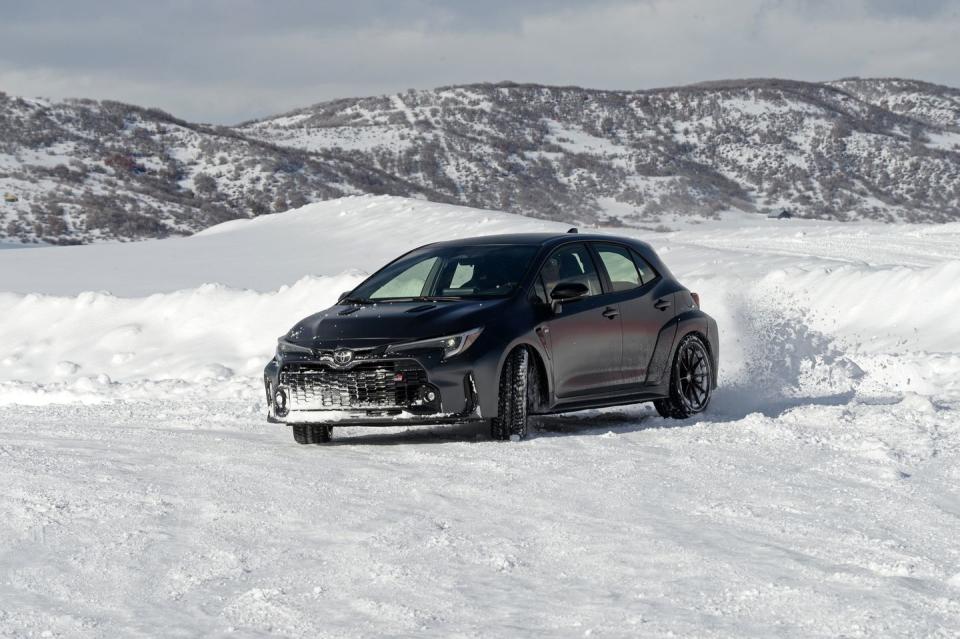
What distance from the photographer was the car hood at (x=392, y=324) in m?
8.80

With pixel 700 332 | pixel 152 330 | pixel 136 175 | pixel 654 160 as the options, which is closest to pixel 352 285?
pixel 152 330

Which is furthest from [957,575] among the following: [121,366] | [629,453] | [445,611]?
[121,366]

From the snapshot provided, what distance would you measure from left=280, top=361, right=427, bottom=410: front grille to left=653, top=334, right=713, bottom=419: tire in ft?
8.86

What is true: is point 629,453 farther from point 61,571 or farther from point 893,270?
point 893,270

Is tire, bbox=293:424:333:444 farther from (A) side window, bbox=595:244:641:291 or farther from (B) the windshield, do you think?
(A) side window, bbox=595:244:641:291

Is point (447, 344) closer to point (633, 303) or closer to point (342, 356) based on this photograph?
point (342, 356)

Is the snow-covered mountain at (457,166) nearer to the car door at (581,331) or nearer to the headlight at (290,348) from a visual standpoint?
the car door at (581,331)

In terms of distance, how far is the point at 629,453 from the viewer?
8.78 meters

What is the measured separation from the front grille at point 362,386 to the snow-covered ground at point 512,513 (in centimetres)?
33

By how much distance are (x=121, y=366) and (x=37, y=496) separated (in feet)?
39.1

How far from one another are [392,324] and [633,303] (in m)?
2.29

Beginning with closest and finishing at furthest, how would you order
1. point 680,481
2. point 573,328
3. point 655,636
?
point 655,636 < point 680,481 < point 573,328

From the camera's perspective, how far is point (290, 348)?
29.9 feet

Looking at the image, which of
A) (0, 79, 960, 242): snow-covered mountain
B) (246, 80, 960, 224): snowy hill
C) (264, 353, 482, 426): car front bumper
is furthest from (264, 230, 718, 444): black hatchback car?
(246, 80, 960, 224): snowy hill
